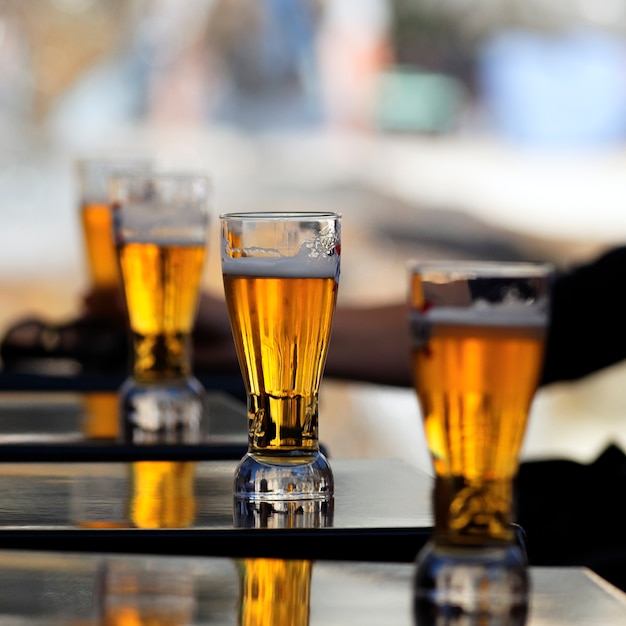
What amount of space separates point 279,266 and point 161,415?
0.35 metres

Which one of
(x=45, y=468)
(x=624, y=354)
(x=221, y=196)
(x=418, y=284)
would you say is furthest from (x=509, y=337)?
(x=221, y=196)

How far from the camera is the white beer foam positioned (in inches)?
33.0

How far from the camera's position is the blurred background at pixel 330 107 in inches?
501

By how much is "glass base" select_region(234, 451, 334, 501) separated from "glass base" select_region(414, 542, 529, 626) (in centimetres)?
21

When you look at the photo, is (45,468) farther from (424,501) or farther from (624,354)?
(624,354)

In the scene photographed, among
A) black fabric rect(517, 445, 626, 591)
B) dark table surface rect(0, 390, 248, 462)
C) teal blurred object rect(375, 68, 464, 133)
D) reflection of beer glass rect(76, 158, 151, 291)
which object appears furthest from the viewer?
teal blurred object rect(375, 68, 464, 133)

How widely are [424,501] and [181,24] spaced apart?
12.9 metres

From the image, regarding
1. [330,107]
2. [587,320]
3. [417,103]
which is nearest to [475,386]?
[587,320]

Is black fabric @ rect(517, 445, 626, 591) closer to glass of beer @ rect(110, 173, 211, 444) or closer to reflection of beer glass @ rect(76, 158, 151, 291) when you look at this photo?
glass of beer @ rect(110, 173, 211, 444)

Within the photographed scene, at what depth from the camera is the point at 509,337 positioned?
659mm

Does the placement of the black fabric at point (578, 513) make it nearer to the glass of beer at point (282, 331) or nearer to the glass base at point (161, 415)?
the glass base at point (161, 415)

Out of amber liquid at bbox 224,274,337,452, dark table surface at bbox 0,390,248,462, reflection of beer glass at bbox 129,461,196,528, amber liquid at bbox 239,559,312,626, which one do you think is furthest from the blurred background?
amber liquid at bbox 239,559,312,626

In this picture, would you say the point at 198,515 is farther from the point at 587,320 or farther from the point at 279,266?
the point at 587,320

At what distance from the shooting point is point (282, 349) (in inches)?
33.9
